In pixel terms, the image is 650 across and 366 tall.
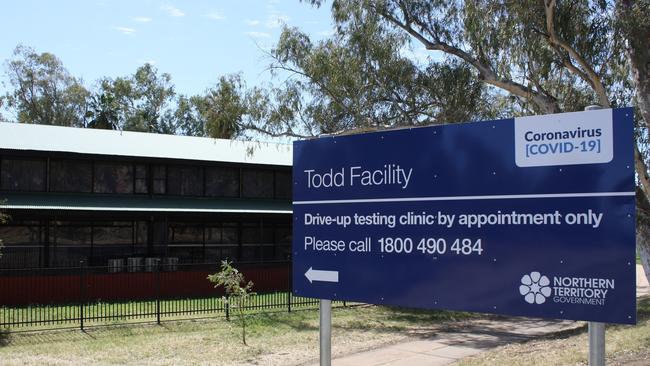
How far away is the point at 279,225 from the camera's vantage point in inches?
1121

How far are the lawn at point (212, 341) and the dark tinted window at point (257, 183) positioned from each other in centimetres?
1136

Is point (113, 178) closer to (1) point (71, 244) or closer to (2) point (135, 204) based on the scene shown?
(2) point (135, 204)

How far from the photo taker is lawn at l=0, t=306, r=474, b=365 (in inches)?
456

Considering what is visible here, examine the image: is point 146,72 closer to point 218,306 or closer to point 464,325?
point 218,306

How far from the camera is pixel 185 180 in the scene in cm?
2606

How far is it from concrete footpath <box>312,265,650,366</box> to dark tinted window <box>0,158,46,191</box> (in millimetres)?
15273

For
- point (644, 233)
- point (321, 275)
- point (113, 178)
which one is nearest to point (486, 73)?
point (644, 233)

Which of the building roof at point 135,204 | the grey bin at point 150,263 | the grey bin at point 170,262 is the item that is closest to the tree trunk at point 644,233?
the building roof at point 135,204

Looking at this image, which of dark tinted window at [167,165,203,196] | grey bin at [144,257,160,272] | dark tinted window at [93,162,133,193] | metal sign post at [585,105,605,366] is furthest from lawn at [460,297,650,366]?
dark tinted window at [93,162,133,193]

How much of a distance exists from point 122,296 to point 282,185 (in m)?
9.63

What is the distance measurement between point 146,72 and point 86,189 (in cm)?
3808

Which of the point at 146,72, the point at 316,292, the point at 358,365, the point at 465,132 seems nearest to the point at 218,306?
the point at 358,365

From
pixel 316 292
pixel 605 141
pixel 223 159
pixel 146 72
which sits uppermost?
pixel 146 72

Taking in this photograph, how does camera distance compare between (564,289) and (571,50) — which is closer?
(564,289)
